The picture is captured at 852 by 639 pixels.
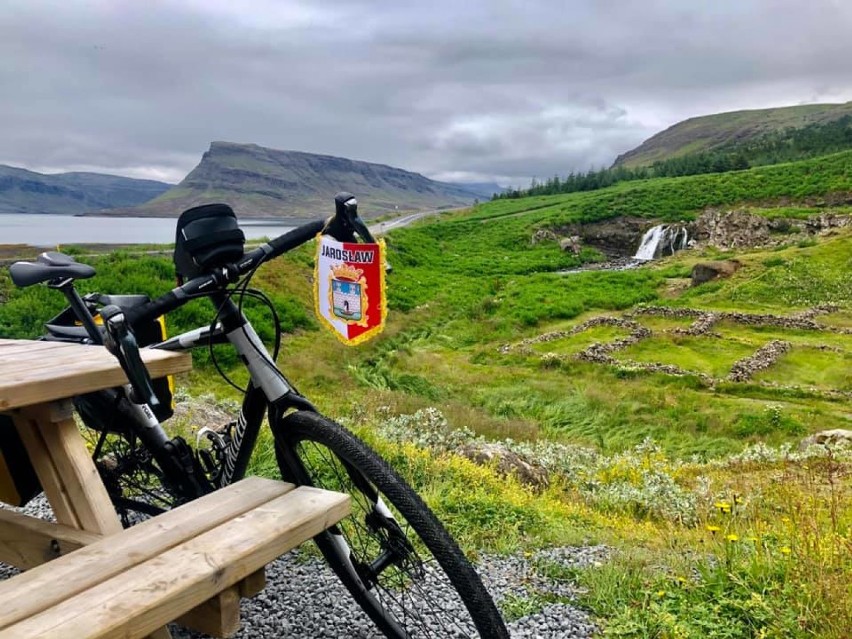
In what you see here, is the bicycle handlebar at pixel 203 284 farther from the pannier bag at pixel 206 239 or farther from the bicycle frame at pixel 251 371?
the bicycle frame at pixel 251 371

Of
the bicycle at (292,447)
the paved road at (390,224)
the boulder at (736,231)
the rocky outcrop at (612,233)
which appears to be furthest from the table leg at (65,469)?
the rocky outcrop at (612,233)

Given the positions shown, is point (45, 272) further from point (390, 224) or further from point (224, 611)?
point (390, 224)

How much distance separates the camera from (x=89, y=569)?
188cm

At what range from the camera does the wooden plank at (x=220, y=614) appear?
1.98m

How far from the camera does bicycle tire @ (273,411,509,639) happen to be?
2.18m

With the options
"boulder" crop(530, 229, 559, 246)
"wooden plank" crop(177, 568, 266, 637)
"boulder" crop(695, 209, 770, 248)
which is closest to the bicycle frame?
"wooden plank" crop(177, 568, 266, 637)

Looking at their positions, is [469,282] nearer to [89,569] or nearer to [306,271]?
[306,271]

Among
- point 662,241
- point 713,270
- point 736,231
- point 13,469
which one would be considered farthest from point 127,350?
point 662,241

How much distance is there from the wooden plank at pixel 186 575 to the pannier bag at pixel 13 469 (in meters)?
1.47

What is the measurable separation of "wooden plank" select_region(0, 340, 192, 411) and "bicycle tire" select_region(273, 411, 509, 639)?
0.80m

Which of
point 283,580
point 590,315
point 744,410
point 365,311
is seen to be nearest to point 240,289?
point 365,311

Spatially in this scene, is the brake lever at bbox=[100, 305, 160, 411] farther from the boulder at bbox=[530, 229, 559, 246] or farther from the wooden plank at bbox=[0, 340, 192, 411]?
the boulder at bbox=[530, 229, 559, 246]

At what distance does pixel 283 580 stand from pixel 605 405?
11380 millimetres

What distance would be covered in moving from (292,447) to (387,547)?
1.92 feet
